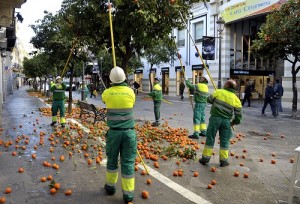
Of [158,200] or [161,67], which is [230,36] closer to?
[161,67]

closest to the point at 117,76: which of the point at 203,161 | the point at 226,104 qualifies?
the point at 226,104

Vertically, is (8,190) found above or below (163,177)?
above

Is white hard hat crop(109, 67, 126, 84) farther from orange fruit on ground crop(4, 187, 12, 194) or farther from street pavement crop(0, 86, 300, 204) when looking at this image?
orange fruit on ground crop(4, 187, 12, 194)

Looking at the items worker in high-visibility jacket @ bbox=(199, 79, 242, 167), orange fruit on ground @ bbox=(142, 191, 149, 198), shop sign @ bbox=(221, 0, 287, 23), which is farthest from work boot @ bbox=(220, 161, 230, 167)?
shop sign @ bbox=(221, 0, 287, 23)

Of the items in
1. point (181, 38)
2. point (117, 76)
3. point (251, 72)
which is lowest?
point (117, 76)

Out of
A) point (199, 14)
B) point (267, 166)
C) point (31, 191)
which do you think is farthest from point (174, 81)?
point (31, 191)

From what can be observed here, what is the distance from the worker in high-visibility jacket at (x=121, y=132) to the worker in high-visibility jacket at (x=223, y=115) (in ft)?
7.49

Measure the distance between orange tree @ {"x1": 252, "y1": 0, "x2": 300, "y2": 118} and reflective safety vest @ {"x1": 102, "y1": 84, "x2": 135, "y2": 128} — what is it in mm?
12158

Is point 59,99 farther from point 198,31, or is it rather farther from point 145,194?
point 198,31

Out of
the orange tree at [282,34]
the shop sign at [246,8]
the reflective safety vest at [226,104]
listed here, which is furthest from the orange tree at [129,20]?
the shop sign at [246,8]

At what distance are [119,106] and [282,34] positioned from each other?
40.7 ft

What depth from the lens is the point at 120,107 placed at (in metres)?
4.64

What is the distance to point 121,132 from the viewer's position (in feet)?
15.1

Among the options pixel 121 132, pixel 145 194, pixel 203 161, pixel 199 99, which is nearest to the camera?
pixel 121 132
